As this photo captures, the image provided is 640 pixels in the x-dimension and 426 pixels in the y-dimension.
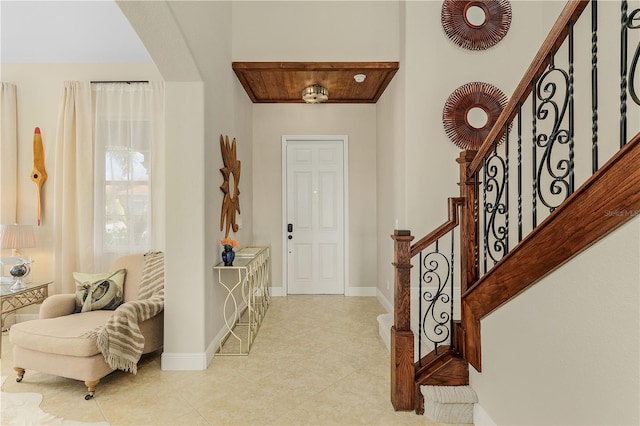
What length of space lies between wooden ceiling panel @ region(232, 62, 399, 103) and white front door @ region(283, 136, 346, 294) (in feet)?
2.16

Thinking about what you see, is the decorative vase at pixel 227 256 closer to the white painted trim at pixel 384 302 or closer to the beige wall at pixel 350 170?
the beige wall at pixel 350 170

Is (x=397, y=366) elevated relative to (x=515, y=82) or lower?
A: lower

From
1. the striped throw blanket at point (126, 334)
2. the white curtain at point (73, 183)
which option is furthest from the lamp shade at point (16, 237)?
the striped throw blanket at point (126, 334)

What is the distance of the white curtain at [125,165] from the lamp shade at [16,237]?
1.87ft

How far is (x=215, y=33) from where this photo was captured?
3045 millimetres

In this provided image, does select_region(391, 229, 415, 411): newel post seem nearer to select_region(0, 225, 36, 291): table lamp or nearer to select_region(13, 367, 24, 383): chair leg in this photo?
select_region(13, 367, 24, 383): chair leg

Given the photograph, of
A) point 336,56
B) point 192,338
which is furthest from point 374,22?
point 192,338

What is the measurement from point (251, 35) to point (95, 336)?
3107 mm

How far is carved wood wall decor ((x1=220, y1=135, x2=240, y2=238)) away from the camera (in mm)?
3258

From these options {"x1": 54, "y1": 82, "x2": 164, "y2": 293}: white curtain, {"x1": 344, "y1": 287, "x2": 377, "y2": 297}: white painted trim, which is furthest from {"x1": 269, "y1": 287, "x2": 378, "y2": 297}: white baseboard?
{"x1": 54, "y1": 82, "x2": 164, "y2": 293}: white curtain

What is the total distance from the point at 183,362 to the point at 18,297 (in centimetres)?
198

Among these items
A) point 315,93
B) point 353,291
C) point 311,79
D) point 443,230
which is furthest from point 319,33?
point 353,291

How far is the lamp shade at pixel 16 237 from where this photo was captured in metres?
3.39

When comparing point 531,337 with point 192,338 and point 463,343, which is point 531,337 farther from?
point 192,338
